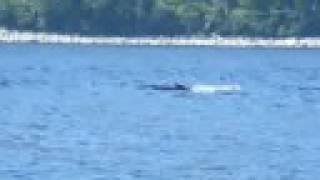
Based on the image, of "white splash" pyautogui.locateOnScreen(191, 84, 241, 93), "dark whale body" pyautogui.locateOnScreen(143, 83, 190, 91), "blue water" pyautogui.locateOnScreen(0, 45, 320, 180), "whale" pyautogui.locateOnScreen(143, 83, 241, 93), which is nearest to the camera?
"blue water" pyautogui.locateOnScreen(0, 45, 320, 180)

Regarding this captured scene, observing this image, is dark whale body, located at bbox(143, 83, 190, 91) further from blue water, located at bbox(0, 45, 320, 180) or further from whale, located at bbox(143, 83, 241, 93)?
blue water, located at bbox(0, 45, 320, 180)

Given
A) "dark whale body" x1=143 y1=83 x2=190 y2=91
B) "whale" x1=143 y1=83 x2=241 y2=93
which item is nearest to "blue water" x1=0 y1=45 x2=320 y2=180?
"dark whale body" x1=143 y1=83 x2=190 y2=91

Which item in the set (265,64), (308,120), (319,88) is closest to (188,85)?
(319,88)

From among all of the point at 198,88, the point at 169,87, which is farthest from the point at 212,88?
the point at 169,87

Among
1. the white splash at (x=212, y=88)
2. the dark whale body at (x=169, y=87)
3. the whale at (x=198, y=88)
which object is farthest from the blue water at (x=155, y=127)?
the white splash at (x=212, y=88)

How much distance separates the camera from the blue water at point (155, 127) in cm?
6097

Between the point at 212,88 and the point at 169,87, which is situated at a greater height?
the point at 212,88

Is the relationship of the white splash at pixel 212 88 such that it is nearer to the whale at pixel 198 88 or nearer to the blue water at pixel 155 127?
the whale at pixel 198 88

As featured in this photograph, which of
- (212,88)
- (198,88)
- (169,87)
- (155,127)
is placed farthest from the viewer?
(169,87)

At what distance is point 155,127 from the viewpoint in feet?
259

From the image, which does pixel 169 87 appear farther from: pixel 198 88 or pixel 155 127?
pixel 155 127

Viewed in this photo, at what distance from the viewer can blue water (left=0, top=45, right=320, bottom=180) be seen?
6097 centimetres

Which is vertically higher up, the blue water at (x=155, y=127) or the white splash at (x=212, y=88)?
the blue water at (x=155, y=127)

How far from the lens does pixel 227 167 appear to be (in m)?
61.4
